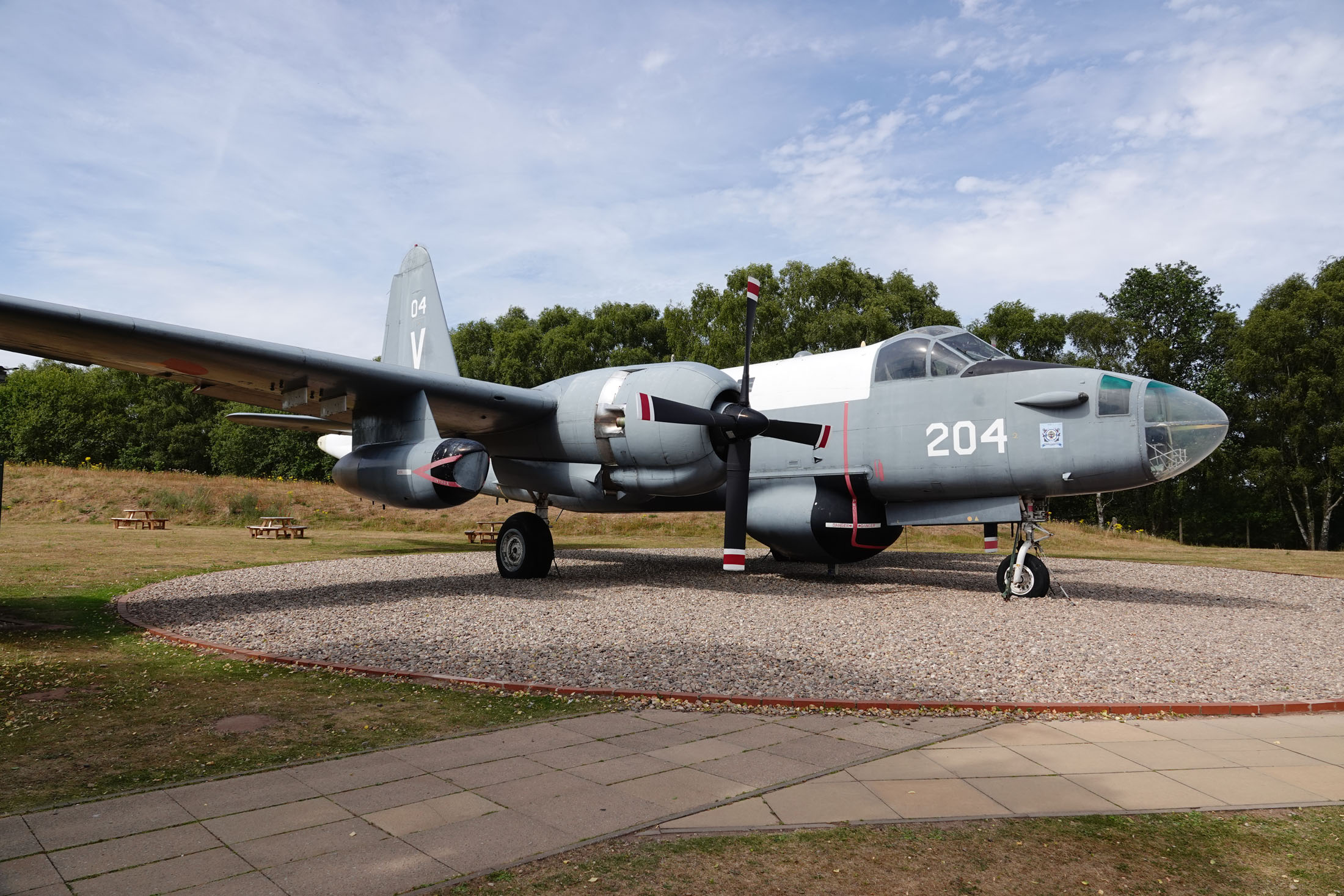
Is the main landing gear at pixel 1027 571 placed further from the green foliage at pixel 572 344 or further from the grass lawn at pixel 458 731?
the green foliage at pixel 572 344

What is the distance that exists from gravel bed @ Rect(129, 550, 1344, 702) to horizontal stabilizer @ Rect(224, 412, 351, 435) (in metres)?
3.08

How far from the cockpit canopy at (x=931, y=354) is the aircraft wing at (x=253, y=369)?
5605 mm

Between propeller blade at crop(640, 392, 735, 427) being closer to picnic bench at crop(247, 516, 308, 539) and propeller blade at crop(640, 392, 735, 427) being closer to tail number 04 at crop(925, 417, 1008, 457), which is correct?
tail number 04 at crop(925, 417, 1008, 457)

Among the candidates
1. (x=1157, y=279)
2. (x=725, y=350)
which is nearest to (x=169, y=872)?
(x=725, y=350)

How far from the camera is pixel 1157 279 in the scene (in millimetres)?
48219

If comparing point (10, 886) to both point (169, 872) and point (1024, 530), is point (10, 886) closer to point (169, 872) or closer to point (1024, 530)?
point (169, 872)

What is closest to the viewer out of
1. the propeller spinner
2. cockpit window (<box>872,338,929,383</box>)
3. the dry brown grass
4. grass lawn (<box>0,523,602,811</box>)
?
grass lawn (<box>0,523,602,811</box>)

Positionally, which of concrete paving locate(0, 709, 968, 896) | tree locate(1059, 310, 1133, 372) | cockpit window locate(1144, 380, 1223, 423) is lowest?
concrete paving locate(0, 709, 968, 896)

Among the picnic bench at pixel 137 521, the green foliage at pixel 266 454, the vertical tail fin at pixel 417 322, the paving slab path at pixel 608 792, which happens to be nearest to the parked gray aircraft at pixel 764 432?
the vertical tail fin at pixel 417 322

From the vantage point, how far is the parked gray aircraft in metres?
10.7

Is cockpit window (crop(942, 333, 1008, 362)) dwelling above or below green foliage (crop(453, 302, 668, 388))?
below

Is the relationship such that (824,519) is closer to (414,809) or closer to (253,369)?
(253,369)

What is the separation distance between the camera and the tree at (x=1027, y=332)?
46156 mm

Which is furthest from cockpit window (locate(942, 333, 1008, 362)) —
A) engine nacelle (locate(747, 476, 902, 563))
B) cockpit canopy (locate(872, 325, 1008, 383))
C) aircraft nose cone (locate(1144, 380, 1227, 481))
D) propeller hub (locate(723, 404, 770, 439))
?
propeller hub (locate(723, 404, 770, 439))
